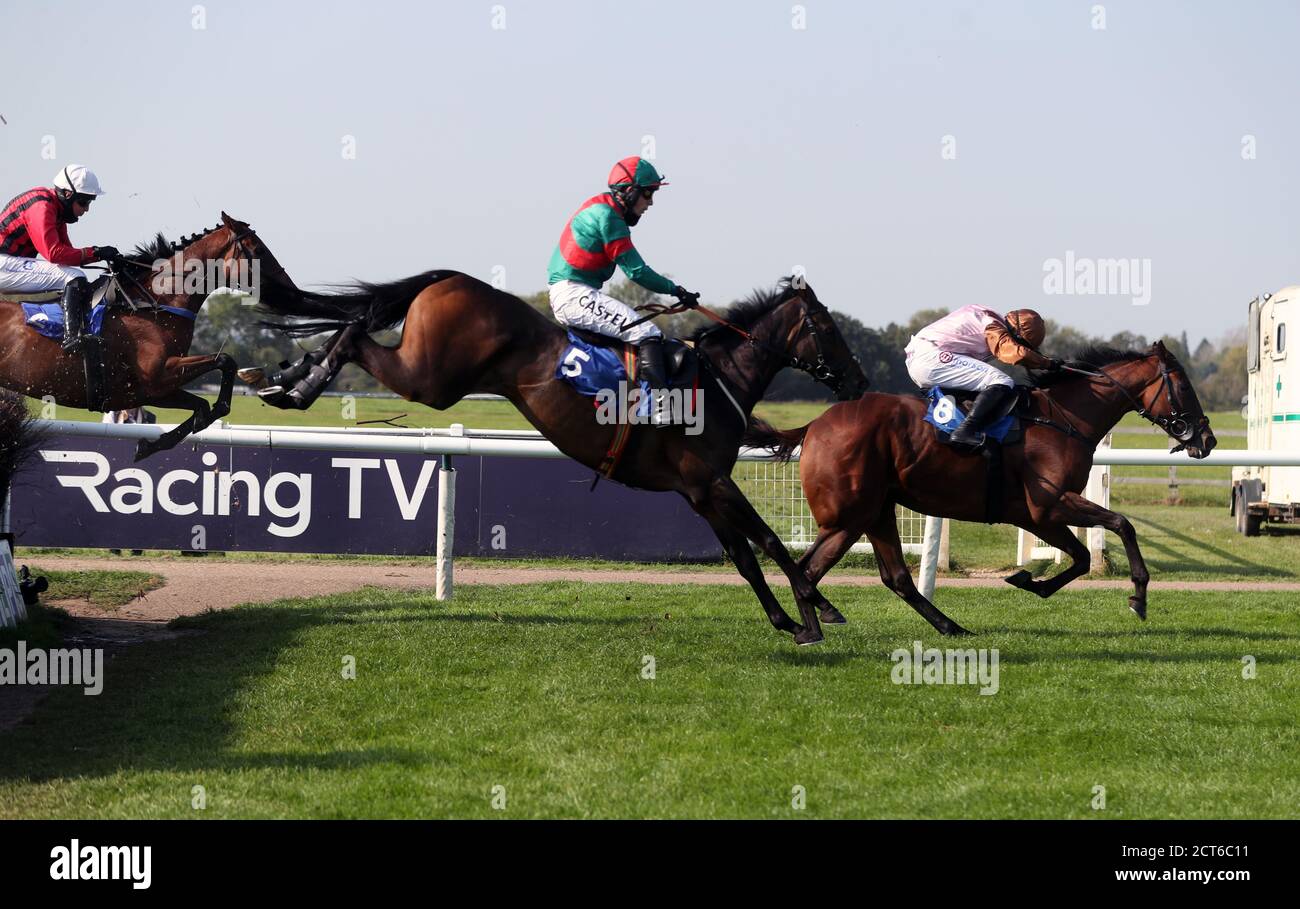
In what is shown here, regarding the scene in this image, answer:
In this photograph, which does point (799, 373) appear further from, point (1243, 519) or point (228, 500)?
point (228, 500)

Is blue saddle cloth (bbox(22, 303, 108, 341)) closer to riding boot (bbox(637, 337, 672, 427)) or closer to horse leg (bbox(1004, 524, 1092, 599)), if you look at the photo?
riding boot (bbox(637, 337, 672, 427))

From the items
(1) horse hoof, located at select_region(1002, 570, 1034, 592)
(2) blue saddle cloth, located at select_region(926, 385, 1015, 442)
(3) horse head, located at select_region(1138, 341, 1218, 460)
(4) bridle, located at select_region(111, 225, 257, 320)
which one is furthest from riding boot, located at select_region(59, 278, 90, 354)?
(3) horse head, located at select_region(1138, 341, 1218, 460)

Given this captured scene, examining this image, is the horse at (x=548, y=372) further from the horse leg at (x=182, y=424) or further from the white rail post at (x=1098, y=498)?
the white rail post at (x=1098, y=498)

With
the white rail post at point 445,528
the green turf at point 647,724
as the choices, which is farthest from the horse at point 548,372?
the white rail post at point 445,528

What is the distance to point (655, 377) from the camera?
6922 millimetres

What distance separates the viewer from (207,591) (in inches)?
376

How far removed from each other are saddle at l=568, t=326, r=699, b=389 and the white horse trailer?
10891mm

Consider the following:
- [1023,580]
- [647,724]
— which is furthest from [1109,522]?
[647,724]

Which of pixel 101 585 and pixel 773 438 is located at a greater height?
pixel 773 438

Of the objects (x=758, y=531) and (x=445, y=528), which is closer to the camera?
(x=758, y=531)

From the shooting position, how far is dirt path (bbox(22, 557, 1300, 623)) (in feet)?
31.1

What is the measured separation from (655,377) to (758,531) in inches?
37.1

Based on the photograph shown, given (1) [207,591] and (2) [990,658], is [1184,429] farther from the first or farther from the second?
(1) [207,591]

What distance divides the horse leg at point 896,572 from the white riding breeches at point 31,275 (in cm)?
483
